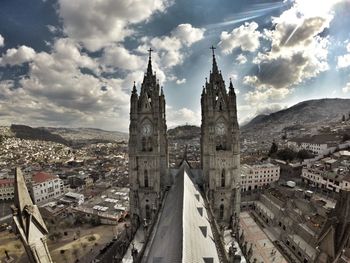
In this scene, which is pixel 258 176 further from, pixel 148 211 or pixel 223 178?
pixel 148 211

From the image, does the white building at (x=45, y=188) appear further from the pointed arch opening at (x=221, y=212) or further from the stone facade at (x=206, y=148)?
the pointed arch opening at (x=221, y=212)

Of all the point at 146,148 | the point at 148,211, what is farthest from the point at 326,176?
the point at 146,148

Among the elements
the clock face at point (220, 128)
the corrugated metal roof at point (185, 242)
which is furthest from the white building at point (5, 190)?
the corrugated metal roof at point (185, 242)

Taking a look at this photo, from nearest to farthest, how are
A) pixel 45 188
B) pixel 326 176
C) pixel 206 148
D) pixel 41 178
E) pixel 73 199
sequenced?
pixel 206 148 → pixel 326 176 → pixel 73 199 → pixel 45 188 → pixel 41 178

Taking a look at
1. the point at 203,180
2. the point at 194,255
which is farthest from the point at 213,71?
the point at 194,255

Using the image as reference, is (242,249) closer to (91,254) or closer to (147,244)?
(147,244)

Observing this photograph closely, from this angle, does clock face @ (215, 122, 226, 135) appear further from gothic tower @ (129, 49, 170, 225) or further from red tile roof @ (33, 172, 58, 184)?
red tile roof @ (33, 172, 58, 184)
